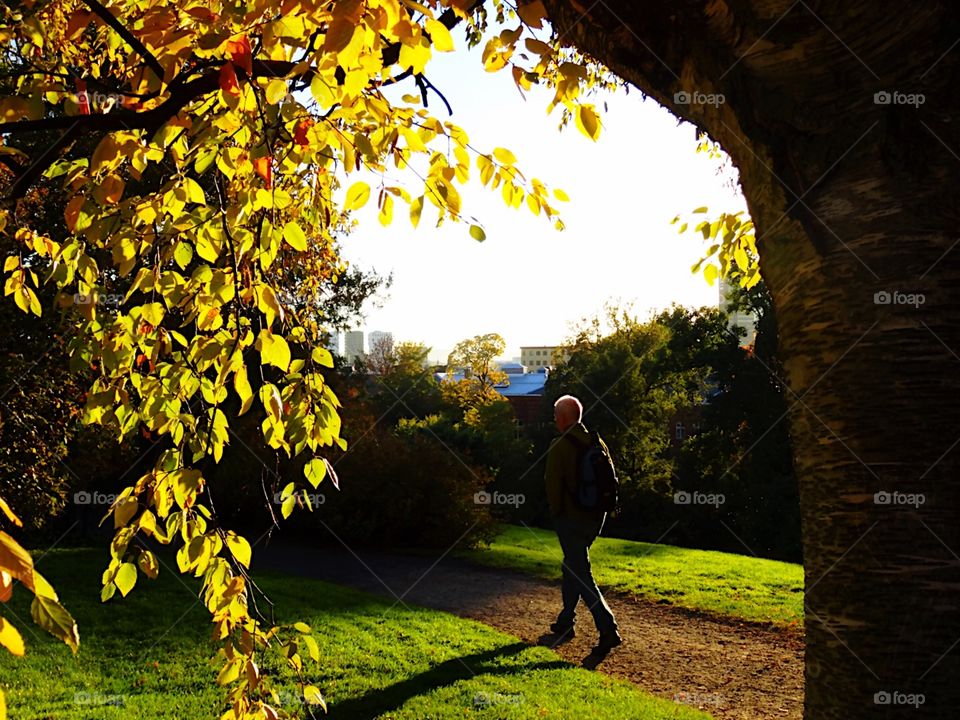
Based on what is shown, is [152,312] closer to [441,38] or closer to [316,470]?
[316,470]

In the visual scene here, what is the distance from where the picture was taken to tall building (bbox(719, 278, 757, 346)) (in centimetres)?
3500

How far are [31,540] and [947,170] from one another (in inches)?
621

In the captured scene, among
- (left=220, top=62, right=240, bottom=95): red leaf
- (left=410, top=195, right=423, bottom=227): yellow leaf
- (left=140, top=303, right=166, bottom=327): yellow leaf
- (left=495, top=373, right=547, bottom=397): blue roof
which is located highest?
(left=495, top=373, right=547, bottom=397): blue roof

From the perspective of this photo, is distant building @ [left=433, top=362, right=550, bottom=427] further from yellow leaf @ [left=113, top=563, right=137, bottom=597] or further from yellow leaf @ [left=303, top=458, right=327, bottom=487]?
yellow leaf @ [left=113, top=563, right=137, bottom=597]

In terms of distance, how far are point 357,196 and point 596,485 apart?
16.7 feet

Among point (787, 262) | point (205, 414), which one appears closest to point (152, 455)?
point (205, 414)

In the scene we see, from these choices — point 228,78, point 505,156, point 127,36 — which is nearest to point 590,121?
point 505,156

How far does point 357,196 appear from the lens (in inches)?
98.7

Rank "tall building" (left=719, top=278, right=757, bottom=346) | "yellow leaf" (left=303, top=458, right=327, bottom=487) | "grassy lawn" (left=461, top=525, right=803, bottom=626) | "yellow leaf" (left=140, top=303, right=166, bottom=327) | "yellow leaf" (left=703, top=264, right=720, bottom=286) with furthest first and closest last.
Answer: "tall building" (left=719, top=278, right=757, bottom=346) < "grassy lawn" (left=461, top=525, right=803, bottom=626) < "yellow leaf" (left=703, top=264, right=720, bottom=286) < "yellow leaf" (left=140, top=303, right=166, bottom=327) < "yellow leaf" (left=303, top=458, right=327, bottom=487)

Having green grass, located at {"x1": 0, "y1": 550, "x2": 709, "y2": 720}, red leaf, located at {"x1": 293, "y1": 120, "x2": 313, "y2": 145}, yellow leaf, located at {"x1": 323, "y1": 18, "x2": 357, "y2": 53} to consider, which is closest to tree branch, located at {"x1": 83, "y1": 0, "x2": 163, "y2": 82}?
red leaf, located at {"x1": 293, "y1": 120, "x2": 313, "y2": 145}

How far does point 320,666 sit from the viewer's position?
639 cm

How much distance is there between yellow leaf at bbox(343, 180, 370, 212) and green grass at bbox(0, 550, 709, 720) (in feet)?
13.1

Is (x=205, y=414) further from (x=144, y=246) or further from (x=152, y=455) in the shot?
(x=152, y=455)

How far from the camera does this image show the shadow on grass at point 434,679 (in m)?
5.52
